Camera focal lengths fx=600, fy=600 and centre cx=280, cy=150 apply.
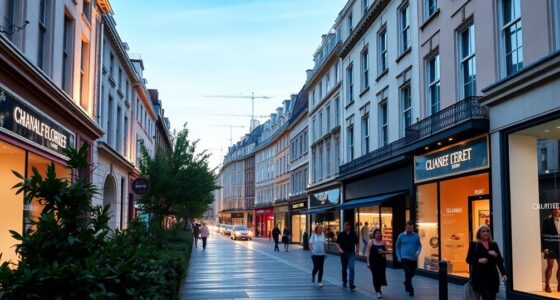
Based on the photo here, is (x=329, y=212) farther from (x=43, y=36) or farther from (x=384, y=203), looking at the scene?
(x=43, y=36)

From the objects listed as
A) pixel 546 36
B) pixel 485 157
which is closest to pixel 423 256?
pixel 485 157

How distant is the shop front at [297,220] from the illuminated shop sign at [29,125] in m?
31.1

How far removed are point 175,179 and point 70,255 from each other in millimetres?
19101

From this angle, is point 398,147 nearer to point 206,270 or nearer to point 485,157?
point 485,157

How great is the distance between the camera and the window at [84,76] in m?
20.6

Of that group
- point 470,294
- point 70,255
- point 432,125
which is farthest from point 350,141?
point 70,255

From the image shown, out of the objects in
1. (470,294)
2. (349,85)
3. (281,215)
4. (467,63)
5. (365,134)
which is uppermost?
(349,85)

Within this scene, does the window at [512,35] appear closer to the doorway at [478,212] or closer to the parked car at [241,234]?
the doorway at [478,212]

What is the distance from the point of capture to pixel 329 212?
35125 millimetres

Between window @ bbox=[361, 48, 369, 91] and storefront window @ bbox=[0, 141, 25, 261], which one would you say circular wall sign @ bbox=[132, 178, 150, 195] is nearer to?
storefront window @ bbox=[0, 141, 25, 261]

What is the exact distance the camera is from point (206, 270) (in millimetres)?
21469

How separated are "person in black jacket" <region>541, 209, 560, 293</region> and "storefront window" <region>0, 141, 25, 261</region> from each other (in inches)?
447

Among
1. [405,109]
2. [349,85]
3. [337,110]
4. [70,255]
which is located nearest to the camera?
[70,255]

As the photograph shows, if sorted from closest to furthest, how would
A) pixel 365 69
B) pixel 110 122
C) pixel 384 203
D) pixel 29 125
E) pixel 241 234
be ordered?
pixel 29 125
pixel 384 203
pixel 110 122
pixel 365 69
pixel 241 234
